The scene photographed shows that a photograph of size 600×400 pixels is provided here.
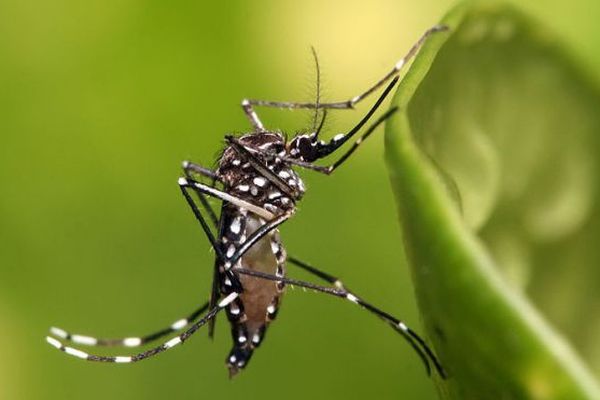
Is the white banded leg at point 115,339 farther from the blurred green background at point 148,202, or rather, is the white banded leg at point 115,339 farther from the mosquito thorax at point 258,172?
the mosquito thorax at point 258,172

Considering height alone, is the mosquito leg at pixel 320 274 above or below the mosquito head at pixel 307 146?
below

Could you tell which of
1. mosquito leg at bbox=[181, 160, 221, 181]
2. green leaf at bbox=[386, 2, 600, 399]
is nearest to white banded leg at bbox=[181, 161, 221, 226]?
mosquito leg at bbox=[181, 160, 221, 181]

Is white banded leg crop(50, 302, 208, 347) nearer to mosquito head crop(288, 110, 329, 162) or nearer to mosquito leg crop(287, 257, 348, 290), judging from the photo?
→ mosquito leg crop(287, 257, 348, 290)

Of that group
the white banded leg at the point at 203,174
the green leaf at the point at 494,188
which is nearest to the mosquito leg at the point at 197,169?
the white banded leg at the point at 203,174

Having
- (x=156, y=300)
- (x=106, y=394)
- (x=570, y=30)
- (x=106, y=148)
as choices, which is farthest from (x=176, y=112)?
(x=570, y=30)

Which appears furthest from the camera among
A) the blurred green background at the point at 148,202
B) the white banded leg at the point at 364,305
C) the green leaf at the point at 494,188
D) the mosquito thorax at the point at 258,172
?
the mosquito thorax at the point at 258,172

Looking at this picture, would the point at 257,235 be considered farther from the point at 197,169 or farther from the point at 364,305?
the point at 364,305

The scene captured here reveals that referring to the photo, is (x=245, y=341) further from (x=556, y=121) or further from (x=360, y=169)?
(x=556, y=121)
